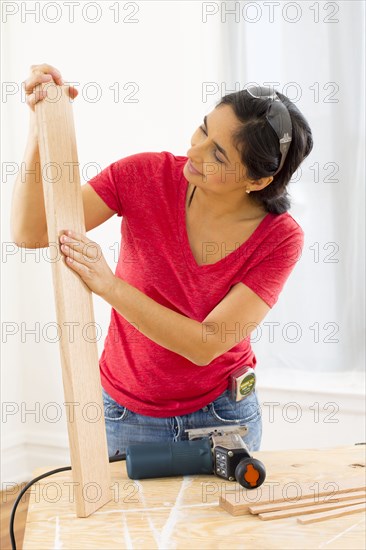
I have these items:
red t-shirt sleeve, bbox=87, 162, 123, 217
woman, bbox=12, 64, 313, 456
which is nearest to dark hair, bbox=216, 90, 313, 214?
woman, bbox=12, 64, 313, 456

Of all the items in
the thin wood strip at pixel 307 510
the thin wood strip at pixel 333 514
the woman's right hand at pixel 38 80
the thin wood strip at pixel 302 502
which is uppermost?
the woman's right hand at pixel 38 80

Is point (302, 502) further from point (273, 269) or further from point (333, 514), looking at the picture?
point (273, 269)

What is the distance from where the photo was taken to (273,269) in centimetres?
157

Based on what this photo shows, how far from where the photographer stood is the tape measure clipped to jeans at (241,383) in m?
1.63

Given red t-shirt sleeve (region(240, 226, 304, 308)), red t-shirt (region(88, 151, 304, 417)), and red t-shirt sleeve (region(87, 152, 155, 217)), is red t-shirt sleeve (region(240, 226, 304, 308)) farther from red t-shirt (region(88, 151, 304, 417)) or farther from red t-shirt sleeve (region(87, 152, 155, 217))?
red t-shirt sleeve (region(87, 152, 155, 217))

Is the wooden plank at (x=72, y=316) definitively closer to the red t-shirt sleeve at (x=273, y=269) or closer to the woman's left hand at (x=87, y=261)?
the woman's left hand at (x=87, y=261)

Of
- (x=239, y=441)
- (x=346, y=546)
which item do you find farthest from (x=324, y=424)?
(x=346, y=546)

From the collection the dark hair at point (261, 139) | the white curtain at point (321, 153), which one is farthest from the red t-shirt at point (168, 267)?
the white curtain at point (321, 153)

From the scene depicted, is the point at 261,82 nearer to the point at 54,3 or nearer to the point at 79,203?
the point at 54,3

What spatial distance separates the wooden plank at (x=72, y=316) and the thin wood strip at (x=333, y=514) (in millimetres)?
358

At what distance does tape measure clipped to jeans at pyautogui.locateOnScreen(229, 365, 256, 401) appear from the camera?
1.63 metres

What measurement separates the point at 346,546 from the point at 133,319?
56cm

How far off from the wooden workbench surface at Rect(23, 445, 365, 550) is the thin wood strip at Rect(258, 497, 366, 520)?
0.4 inches

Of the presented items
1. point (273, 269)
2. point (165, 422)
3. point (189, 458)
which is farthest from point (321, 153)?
point (189, 458)
